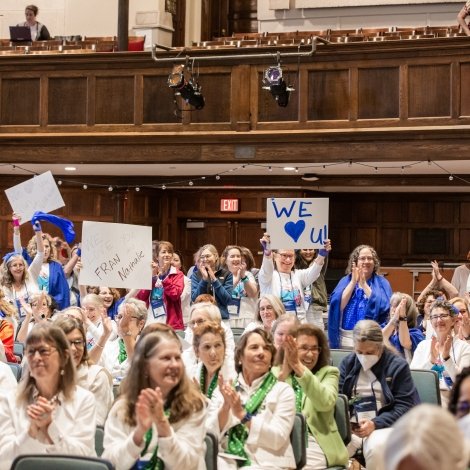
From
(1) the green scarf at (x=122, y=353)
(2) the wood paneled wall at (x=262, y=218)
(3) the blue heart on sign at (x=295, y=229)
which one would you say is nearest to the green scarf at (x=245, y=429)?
(1) the green scarf at (x=122, y=353)

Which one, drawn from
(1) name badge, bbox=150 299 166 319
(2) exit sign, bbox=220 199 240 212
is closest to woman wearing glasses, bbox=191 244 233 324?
(1) name badge, bbox=150 299 166 319

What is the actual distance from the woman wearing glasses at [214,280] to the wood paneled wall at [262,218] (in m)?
5.68

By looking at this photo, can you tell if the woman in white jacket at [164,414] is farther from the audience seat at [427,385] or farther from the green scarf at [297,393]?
the audience seat at [427,385]

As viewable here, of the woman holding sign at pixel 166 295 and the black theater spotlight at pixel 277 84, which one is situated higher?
the black theater spotlight at pixel 277 84

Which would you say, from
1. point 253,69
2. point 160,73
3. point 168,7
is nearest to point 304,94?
point 253,69

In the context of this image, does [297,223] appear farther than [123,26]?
No

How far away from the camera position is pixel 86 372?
5352 millimetres

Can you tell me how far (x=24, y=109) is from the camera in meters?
12.5

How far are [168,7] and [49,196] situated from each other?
6.51m

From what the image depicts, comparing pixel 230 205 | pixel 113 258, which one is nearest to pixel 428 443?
pixel 113 258

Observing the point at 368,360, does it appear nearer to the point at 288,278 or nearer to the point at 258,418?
the point at 258,418

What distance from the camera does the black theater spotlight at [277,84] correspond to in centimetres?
1091

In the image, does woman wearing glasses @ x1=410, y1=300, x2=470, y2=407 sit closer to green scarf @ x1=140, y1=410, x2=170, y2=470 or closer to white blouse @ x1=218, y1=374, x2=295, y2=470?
white blouse @ x1=218, y1=374, x2=295, y2=470

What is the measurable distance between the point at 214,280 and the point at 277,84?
2851 mm
